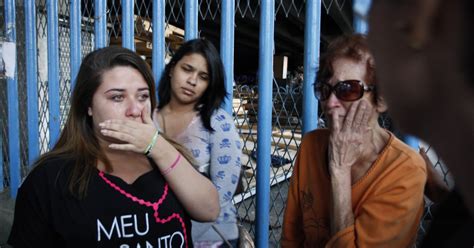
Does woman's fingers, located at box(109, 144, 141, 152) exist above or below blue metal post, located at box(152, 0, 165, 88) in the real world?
below

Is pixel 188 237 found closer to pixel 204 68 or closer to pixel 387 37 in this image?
pixel 204 68

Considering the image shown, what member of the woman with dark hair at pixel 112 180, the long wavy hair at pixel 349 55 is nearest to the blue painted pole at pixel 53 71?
the woman with dark hair at pixel 112 180

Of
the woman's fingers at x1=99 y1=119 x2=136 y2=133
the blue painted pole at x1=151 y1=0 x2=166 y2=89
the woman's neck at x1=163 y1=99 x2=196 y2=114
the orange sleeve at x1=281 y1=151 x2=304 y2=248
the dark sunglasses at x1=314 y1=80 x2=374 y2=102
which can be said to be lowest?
the orange sleeve at x1=281 y1=151 x2=304 y2=248

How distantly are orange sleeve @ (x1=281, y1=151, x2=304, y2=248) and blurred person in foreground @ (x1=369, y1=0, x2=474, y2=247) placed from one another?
112 centimetres

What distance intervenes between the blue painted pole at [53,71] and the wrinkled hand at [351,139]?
2.44 meters

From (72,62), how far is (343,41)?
2229 millimetres

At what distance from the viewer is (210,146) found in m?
1.89

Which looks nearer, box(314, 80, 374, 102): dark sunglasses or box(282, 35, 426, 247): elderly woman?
box(282, 35, 426, 247): elderly woman

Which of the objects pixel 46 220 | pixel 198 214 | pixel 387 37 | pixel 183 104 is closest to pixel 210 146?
pixel 183 104

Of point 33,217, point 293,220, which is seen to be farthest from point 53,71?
point 293,220

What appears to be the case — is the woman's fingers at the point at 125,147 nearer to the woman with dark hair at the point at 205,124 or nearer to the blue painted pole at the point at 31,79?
the woman with dark hair at the point at 205,124

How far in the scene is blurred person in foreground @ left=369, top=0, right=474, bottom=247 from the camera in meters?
0.35

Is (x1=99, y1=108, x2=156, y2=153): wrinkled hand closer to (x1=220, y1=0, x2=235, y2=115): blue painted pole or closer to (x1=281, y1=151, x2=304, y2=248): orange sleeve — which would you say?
(x1=281, y1=151, x2=304, y2=248): orange sleeve

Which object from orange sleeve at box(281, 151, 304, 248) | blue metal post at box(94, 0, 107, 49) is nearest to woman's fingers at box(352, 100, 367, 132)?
orange sleeve at box(281, 151, 304, 248)
